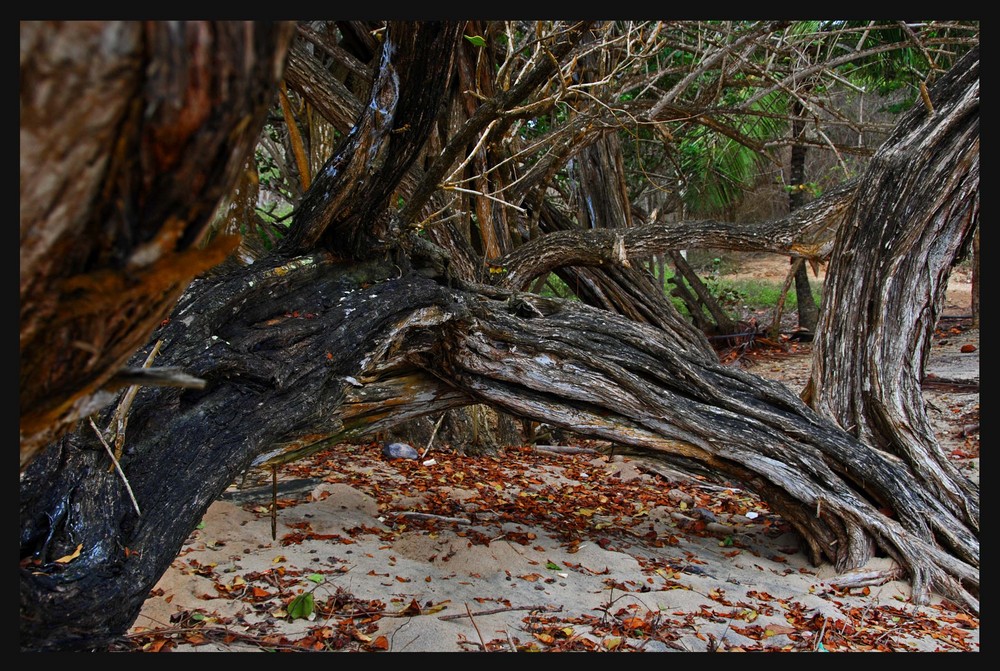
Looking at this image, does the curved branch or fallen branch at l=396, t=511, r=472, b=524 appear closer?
fallen branch at l=396, t=511, r=472, b=524

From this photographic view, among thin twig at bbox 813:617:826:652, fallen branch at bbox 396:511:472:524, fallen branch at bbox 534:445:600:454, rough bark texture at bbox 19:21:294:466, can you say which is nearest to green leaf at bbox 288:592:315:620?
fallen branch at bbox 396:511:472:524

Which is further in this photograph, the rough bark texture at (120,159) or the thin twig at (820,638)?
the thin twig at (820,638)

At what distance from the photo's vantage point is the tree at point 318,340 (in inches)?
51.4

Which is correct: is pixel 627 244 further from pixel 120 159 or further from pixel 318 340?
pixel 120 159

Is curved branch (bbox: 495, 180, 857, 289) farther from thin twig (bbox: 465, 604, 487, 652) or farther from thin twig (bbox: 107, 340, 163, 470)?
thin twig (bbox: 107, 340, 163, 470)

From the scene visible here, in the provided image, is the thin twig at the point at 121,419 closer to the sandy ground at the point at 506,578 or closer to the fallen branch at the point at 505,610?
the sandy ground at the point at 506,578

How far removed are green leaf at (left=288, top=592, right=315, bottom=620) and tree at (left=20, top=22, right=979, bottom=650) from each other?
532mm

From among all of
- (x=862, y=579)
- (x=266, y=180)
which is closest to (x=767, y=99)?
(x=266, y=180)

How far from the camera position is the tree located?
1.31 meters

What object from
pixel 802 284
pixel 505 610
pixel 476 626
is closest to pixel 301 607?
pixel 476 626

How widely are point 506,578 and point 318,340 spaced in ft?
4.85

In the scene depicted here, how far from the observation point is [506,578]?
3.87 m

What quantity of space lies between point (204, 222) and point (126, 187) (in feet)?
0.46

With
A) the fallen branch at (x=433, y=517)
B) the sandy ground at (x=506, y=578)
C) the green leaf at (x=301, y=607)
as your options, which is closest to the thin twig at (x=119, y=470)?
the sandy ground at (x=506, y=578)
